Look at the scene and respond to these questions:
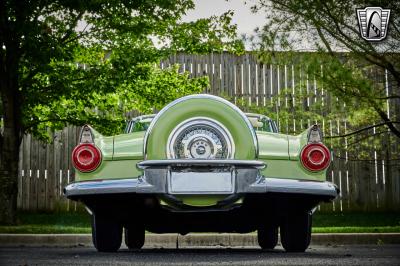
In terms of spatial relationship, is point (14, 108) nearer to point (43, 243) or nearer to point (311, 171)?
point (43, 243)

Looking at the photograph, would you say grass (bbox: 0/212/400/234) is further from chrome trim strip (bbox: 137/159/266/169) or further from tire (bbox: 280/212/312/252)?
chrome trim strip (bbox: 137/159/266/169)

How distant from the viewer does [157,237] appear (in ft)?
33.4

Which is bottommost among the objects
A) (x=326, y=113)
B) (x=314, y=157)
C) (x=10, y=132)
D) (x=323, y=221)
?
(x=323, y=221)

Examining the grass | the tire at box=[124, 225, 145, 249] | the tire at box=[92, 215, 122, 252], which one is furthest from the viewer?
the grass

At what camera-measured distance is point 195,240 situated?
10.1 metres

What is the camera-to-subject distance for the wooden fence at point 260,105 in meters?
15.5

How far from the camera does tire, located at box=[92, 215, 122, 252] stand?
6859mm

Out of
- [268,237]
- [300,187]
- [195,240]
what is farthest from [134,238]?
[300,187]

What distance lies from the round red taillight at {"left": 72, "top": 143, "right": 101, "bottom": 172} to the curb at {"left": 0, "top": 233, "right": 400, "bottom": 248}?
3696mm

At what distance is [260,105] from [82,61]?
384 centimetres

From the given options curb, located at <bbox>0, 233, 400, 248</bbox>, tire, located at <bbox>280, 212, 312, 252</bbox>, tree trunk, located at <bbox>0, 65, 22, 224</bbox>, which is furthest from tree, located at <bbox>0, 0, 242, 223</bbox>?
tire, located at <bbox>280, 212, 312, 252</bbox>

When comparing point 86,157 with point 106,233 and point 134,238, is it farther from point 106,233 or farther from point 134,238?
point 134,238

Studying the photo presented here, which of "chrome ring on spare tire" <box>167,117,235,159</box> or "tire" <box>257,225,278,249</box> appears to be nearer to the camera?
"chrome ring on spare tire" <box>167,117,235,159</box>

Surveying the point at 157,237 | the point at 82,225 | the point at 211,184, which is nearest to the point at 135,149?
the point at 211,184
